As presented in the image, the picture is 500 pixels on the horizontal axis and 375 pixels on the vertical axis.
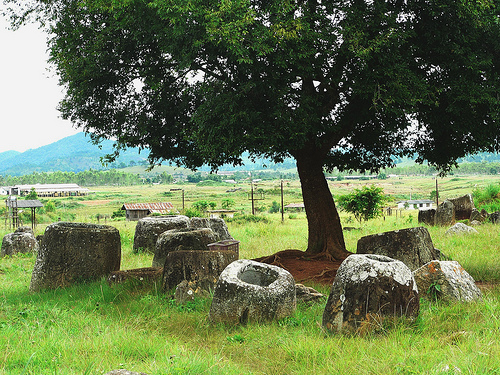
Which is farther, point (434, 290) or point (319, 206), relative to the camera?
point (319, 206)

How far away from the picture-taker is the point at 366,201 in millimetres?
28984

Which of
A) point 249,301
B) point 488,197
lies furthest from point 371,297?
point 488,197

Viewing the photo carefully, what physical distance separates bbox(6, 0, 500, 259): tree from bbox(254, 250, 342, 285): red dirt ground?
68 cm

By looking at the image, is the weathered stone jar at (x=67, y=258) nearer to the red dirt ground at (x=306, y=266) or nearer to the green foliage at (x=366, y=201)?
the red dirt ground at (x=306, y=266)

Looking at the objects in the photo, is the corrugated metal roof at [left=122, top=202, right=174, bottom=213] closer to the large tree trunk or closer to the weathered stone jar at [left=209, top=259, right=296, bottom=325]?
the large tree trunk

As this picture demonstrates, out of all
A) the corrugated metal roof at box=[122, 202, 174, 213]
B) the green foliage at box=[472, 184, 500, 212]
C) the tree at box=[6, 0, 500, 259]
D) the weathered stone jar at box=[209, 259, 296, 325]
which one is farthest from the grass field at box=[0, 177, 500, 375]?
the corrugated metal roof at box=[122, 202, 174, 213]

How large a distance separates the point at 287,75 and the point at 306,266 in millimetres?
5105

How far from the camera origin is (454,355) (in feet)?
17.7

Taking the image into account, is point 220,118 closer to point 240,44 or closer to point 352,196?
point 240,44

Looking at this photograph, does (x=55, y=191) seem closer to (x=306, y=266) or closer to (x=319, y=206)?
(x=319, y=206)

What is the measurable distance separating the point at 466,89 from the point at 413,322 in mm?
6421

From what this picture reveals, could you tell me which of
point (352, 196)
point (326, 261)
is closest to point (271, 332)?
point (326, 261)

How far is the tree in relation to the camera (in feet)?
33.9

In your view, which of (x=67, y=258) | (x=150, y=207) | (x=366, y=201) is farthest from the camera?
(x=150, y=207)
